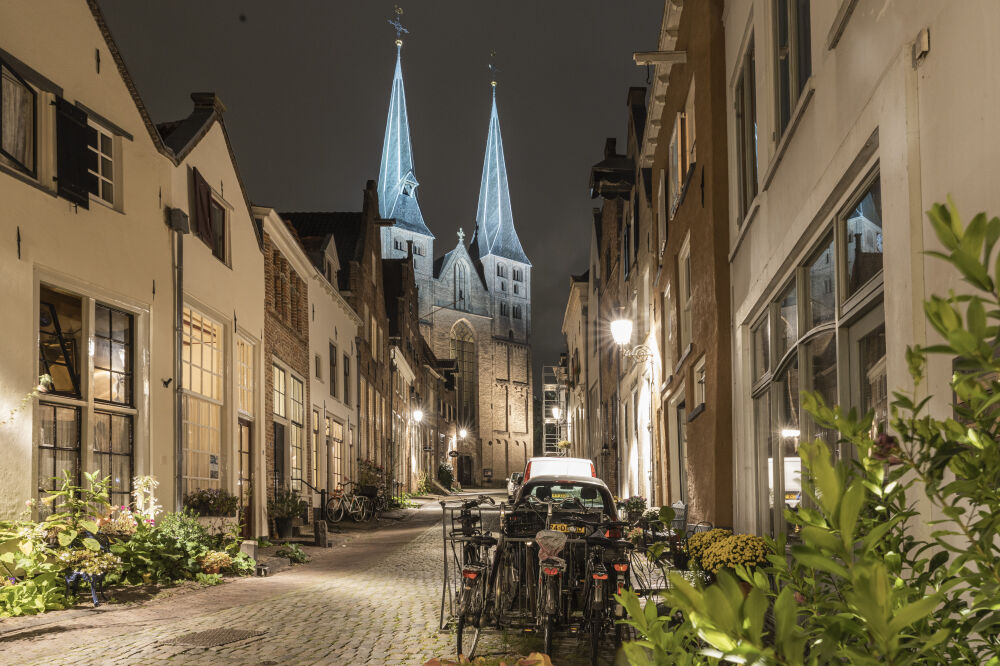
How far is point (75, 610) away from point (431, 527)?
13.9 m

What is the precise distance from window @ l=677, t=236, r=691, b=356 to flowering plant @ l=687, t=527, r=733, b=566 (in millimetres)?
6164

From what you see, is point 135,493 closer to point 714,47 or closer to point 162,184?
point 162,184

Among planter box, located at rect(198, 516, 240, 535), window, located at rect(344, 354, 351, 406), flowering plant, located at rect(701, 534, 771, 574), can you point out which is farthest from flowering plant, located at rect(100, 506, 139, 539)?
window, located at rect(344, 354, 351, 406)

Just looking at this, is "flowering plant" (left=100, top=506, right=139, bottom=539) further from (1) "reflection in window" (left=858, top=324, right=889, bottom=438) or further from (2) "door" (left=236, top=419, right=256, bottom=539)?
(1) "reflection in window" (left=858, top=324, right=889, bottom=438)

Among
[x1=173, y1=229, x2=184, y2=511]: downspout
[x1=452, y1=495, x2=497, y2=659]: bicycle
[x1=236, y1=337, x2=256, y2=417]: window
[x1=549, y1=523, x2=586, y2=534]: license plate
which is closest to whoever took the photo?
[x1=452, y1=495, x2=497, y2=659]: bicycle

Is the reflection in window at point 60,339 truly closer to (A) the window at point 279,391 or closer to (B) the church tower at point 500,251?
(A) the window at point 279,391

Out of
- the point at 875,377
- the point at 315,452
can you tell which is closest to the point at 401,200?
the point at 315,452

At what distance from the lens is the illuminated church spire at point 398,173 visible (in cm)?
8738

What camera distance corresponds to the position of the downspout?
12.4 meters

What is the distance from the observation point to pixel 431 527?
870 inches

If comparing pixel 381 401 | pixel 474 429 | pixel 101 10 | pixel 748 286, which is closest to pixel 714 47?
pixel 748 286

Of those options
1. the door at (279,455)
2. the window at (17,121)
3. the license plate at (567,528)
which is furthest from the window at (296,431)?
the license plate at (567,528)

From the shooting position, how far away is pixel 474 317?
83.9m

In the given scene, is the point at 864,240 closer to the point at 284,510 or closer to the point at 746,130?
the point at 746,130
